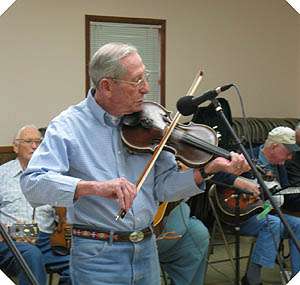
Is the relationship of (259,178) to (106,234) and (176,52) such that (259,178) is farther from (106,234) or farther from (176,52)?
(176,52)

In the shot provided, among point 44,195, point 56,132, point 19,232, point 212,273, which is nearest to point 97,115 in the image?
point 56,132

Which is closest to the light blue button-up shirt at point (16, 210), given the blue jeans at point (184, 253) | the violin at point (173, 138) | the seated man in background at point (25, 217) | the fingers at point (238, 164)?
the seated man in background at point (25, 217)

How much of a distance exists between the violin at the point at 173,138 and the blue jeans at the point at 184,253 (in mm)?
1185

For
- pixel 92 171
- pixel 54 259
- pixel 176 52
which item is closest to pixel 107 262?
pixel 92 171

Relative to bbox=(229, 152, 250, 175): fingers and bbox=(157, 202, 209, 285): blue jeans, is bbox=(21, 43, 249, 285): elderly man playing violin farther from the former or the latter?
bbox=(157, 202, 209, 285): blue jeans

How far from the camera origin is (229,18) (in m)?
4.92

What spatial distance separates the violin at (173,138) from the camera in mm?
1643

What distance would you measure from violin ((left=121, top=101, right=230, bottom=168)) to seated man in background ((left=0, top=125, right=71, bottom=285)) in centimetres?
111

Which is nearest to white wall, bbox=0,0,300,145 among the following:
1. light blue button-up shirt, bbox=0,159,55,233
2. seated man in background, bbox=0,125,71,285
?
seated man in background, bbox=0,125,71,285

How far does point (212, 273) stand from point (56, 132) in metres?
2.38

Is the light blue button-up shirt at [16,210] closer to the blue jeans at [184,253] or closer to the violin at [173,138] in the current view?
the blue jeans at [184,253]

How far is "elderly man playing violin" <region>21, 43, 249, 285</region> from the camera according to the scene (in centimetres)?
154

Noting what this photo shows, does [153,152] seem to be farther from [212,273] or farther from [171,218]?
[212,273]

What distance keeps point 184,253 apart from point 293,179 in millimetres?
1153
